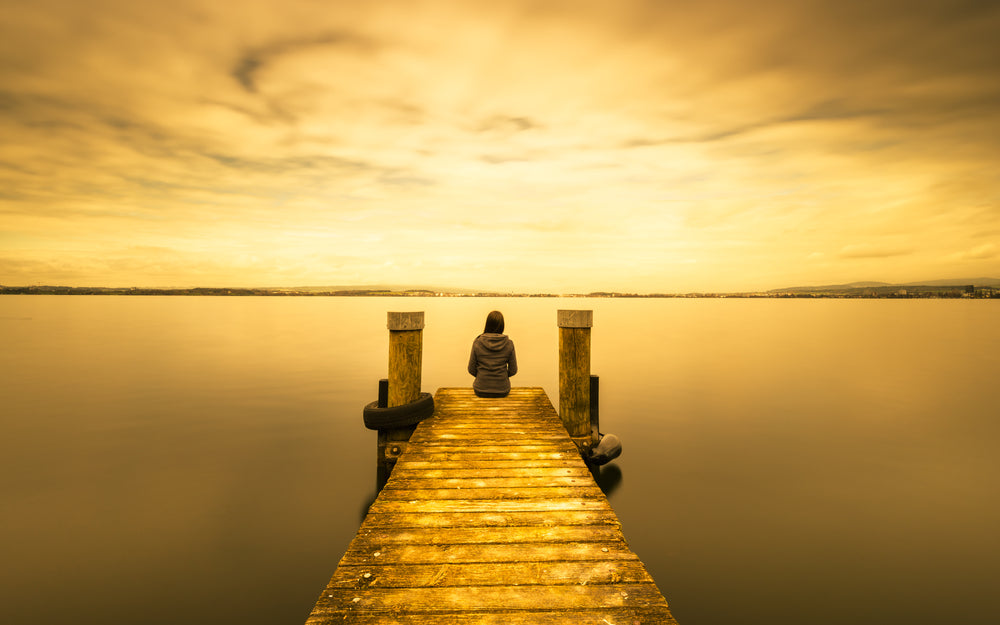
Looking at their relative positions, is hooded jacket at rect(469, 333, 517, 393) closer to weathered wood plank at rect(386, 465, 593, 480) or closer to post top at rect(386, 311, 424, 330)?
post top at rect(386, 311, 424, 330)

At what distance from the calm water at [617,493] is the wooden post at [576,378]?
1887mm

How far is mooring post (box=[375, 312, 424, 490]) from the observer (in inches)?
307

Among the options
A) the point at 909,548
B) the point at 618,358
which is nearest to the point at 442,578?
the point at 909,548

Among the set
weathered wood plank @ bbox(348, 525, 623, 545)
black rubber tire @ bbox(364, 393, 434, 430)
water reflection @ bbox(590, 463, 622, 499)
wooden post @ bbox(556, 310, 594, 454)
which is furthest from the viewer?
water reflection @ bbox(590, 463, 622, 499)

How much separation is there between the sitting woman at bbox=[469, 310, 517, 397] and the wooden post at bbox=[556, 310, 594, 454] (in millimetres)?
981

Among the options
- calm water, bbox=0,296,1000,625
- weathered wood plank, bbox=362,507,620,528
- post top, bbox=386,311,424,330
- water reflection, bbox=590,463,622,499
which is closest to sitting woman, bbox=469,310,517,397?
post top, bbox=386,311,424,330

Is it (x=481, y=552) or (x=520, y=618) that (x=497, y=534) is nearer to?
(x=481, y=552)

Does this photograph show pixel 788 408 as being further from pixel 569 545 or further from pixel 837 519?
pixel 569 545

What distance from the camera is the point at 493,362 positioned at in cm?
852

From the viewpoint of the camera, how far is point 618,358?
28.2 meters

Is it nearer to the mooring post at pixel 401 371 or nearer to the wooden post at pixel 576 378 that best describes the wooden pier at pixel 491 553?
the mooring post at pixel 401 371

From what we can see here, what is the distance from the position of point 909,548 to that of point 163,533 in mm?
11930

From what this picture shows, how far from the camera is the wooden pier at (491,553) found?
9.81 ft

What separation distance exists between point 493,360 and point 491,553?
16.3 ft
